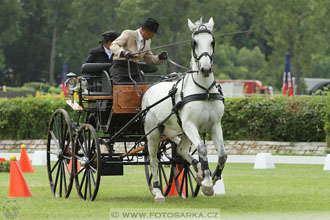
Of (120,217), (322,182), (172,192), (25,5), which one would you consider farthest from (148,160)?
(25,5)

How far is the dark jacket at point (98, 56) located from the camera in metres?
14.1

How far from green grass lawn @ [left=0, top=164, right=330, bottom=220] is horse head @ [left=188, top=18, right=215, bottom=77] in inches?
78.6

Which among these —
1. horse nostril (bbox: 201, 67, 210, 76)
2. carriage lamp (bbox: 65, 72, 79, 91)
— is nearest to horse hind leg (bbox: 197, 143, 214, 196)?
horse nostril (bbox: 201, 67, 210, 76)

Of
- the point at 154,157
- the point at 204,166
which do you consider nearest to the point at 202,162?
the point at 204,166

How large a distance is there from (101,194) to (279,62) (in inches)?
1532

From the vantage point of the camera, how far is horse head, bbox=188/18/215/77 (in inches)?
413

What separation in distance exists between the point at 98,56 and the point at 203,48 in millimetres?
3886

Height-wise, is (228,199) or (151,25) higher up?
(151,25)

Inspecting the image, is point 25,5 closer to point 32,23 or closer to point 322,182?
point 32,23

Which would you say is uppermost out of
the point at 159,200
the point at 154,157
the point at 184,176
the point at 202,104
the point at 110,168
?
the point at 202,104

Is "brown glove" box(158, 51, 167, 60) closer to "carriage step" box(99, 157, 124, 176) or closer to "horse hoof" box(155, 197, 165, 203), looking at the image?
"carriage step" box(99, 157, 124, 176)

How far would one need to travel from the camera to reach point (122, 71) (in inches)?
500

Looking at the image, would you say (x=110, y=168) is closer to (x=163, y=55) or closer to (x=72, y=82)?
(x=72, y=82)

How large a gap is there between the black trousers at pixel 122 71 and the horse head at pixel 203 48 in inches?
76.9
